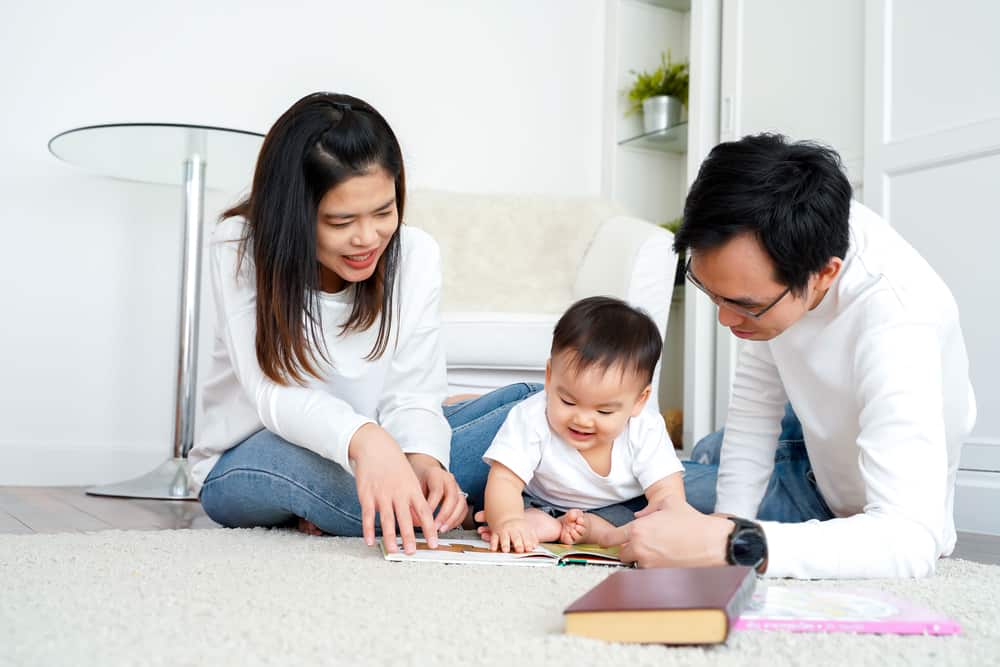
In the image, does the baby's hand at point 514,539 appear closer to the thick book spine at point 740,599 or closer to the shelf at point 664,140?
the thick book spine at point 740,599

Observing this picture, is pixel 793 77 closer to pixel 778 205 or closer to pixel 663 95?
pixel 663 95

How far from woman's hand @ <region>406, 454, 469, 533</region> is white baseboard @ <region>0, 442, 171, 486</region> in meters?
1.61

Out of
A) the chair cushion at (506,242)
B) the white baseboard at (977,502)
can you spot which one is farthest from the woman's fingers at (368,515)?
the chair cushion at (506,242)

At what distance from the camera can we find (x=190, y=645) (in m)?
0.72

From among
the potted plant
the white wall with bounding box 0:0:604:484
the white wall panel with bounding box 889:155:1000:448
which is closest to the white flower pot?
the potted plant

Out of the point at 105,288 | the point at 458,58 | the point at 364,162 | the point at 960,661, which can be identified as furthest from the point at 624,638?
the point at 458,58

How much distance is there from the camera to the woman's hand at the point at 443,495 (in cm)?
124

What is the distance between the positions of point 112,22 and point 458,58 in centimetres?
118

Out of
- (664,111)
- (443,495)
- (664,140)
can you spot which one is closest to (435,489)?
(443,495)

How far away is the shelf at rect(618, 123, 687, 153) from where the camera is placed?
3.54 m

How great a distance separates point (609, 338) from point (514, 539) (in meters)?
0.32

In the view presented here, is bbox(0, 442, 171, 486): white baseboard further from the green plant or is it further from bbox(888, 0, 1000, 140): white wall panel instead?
bbox(888, 0, 1000, 140): white wall panel

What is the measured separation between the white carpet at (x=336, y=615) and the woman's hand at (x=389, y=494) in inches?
1.6

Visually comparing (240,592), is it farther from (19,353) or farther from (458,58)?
(458,58)
